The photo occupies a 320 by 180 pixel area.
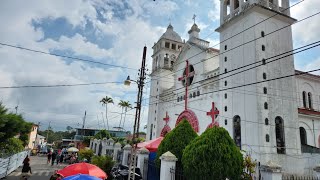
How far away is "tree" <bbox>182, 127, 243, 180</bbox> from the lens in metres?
9.73

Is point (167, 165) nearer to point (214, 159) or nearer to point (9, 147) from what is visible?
point (214, 159)

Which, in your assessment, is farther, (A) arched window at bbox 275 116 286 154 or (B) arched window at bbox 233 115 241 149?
(B) arched window at bbox 233 115 241 149

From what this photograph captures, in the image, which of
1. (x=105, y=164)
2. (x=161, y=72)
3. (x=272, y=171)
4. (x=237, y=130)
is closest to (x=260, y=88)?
(x=237, y=130)

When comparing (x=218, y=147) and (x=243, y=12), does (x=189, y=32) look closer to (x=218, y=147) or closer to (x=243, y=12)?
(x=243, y=12)

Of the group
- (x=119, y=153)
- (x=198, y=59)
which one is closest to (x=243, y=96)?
(x=198, y=59)

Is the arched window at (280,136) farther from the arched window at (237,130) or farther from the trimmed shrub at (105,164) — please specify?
the trimmed shrub at (105,164)

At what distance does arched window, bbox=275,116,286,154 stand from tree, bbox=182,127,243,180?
1340cm

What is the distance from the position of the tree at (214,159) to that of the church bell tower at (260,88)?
437 inches

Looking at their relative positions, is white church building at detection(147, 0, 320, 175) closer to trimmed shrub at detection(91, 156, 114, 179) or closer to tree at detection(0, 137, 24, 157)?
trimmed shrub at detection(91, 156, 114, 179)

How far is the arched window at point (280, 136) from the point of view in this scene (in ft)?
70.6

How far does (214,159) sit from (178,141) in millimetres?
3583

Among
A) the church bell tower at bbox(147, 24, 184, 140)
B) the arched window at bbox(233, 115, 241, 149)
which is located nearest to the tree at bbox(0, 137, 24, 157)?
the arched window at bbox(233, 115, 241, 149)

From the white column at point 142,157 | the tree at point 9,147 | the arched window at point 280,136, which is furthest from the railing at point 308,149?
the tree at point 9,147

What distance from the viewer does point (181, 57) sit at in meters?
36.9
